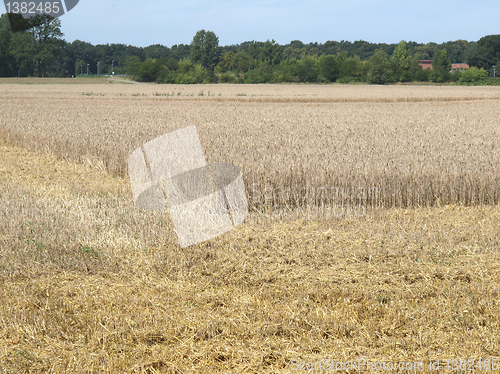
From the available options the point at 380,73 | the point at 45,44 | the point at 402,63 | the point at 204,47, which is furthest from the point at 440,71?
the point at 45,44

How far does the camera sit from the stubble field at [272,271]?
3531 millimetres

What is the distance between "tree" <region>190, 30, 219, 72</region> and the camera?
109 meters

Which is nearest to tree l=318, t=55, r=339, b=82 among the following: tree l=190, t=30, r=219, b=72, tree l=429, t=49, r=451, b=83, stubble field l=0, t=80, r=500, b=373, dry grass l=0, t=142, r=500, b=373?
tree l=429, t=49, r=451, b=83

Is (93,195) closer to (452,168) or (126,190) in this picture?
(126,190)

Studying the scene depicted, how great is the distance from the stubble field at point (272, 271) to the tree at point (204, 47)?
10586 cm

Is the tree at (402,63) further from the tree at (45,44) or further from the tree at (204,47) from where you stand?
the tree at (45,44)

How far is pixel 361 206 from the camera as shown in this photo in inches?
276

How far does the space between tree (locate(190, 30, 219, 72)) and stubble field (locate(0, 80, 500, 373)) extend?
10586 centimetres

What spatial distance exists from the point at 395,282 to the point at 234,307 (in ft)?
5.58

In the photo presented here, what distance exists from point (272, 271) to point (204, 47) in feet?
363

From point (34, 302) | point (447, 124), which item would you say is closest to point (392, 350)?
point (34, 302)

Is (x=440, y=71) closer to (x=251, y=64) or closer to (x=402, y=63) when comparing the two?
(x=402, y=63)

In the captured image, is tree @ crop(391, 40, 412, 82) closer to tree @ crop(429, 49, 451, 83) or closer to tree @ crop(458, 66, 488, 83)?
tree @ crop(429, 49, 451, 83)

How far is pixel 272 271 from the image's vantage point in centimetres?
478
